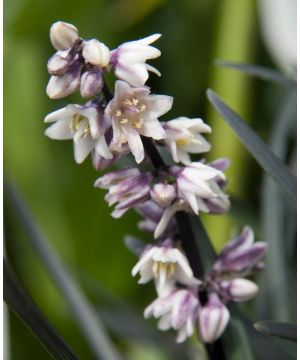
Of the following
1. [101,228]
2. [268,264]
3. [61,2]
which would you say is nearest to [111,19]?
[61,2]

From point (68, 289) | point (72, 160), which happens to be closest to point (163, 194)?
point (68, 289)

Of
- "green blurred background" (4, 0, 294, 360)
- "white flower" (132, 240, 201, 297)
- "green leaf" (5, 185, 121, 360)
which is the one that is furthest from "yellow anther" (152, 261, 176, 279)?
"green blurred background" (4, 0, 294, 360)

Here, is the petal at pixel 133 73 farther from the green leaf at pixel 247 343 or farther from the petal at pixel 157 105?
the green leaf at pixel 247 343

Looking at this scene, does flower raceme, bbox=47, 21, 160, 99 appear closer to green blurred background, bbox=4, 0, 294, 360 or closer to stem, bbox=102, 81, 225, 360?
stem, bbox=102, 81, 225, 360

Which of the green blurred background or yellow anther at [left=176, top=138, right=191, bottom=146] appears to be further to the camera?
the green blurred background

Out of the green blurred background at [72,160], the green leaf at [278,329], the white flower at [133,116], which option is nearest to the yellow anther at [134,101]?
the white flower at [133,116]

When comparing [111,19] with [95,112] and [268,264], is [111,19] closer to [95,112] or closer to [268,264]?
[268,264]
